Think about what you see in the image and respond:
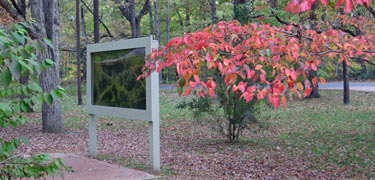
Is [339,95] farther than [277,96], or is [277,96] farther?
[339,95]

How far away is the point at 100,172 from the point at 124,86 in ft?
5.43

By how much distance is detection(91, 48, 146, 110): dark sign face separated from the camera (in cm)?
729

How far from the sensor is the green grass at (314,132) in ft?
26.8

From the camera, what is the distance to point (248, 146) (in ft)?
32.5

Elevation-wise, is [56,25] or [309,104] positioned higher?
[56,25]

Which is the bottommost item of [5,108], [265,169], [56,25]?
[265,169]

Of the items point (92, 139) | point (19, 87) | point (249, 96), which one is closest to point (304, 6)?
point (249, 96)

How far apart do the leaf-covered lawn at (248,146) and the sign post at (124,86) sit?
90 cm

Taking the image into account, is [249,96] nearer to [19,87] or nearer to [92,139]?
[19,87]

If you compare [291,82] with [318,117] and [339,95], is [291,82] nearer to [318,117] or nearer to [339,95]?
[318,117]

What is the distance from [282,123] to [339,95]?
32.3 ft

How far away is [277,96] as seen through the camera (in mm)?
3383

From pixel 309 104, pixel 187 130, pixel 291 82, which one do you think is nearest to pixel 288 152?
pixel 187 130

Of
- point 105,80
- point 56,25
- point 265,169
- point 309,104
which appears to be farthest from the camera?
point 309,104
